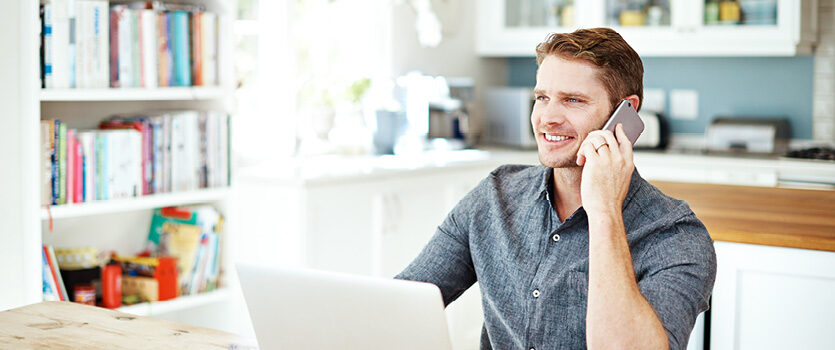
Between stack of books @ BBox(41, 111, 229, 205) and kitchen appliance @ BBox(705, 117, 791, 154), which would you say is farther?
kitchen appliance @ BBox(705, 117, 791, 154)

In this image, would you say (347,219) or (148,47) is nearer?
(148,47)

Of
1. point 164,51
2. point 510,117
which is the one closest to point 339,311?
point 164,51

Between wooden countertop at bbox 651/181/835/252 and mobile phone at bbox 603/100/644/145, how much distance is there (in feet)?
2.24

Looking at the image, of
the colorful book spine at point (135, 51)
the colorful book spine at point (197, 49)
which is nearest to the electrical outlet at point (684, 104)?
the colorful book spine at point (197, 49)

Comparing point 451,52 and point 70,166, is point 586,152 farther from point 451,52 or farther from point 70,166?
point 451,52

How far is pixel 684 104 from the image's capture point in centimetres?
492

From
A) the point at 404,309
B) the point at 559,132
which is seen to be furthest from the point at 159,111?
the point at 404,309

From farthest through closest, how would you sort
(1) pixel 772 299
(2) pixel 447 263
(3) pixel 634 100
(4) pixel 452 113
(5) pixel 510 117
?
(5) pixel 510 117, (4) pixel 452 113, (1) pixel 772 299, (2) pixel 447 263, (3) pixel 634 100

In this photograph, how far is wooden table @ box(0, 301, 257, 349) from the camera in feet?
4.95

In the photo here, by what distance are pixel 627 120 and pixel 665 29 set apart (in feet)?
10.7

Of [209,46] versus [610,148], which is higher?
[209,46]

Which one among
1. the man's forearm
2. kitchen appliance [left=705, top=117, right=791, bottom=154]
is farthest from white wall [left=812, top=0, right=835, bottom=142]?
the man's forearm

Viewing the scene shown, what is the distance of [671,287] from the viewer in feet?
4.46

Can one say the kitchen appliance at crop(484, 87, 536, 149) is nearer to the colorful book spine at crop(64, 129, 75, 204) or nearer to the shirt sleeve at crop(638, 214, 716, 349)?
the colorful book spine at crop(64, 129, 75, 204)
